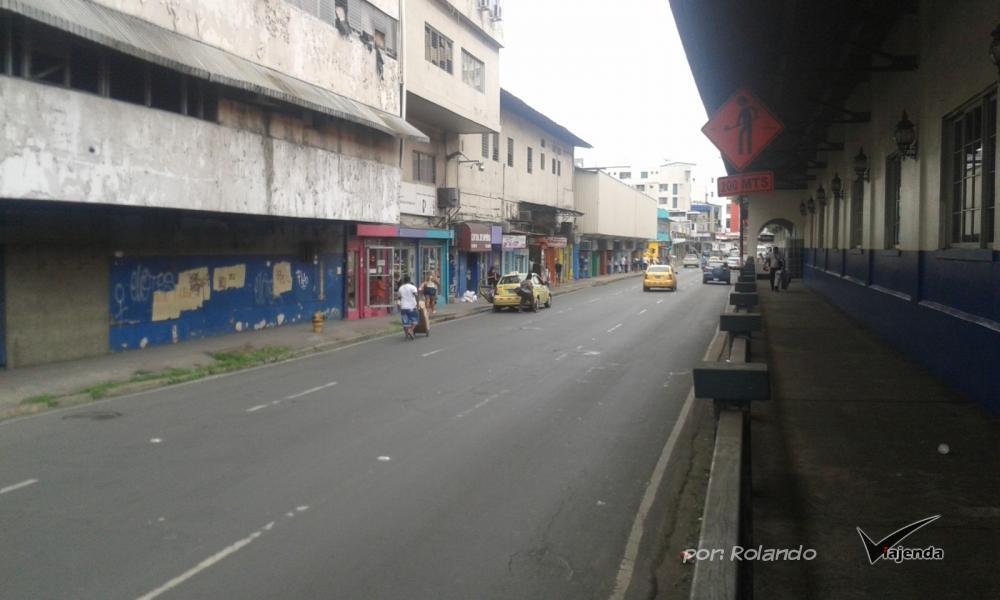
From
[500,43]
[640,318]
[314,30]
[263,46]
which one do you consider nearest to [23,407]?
[263,46]

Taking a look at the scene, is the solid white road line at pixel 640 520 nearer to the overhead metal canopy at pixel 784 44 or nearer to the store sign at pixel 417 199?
the overhead metal canopy at pixel 784 44

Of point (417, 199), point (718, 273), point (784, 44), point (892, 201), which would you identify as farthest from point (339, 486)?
point (718, 273)

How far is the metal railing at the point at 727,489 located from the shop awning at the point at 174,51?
35.0 feet

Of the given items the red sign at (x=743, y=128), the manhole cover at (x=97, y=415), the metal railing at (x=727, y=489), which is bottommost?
the manhole cover at (x=97, y=415)

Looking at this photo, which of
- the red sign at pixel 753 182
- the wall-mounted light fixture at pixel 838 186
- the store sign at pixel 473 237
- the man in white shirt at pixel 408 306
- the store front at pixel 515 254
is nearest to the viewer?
the red sign at pixel 753 182

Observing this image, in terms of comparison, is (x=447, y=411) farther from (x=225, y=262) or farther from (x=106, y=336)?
(x=225, y=262)

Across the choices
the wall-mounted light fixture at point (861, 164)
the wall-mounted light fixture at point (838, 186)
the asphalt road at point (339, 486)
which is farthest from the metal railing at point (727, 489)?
the wall-mounted light fixture at point (838, 186)

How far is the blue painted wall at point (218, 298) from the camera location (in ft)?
57.3

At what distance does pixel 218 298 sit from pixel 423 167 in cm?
1355

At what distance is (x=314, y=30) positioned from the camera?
2036 cm

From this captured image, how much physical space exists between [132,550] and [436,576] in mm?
2292

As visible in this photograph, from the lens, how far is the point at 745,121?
10.8 m

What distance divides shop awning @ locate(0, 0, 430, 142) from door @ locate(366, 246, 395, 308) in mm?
7633

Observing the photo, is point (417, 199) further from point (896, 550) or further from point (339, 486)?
point (896, 550)
